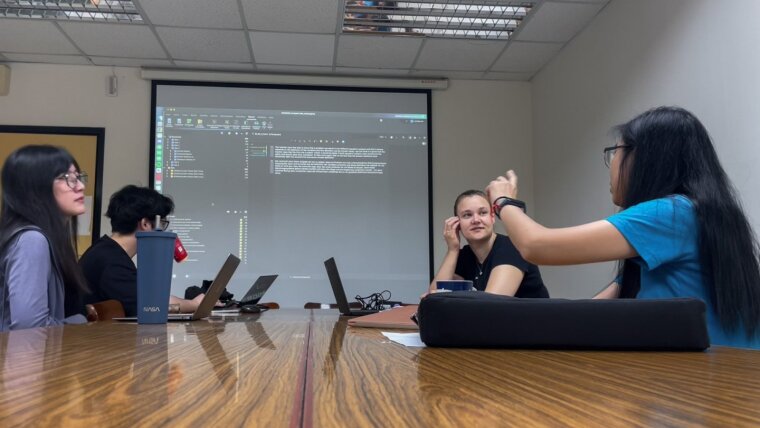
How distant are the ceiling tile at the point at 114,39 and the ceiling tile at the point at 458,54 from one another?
6.32 ft

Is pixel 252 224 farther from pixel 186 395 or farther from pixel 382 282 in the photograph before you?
pixel 186 395

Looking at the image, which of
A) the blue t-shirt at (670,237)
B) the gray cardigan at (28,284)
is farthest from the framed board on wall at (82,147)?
the blue t-shirt at (670,237)

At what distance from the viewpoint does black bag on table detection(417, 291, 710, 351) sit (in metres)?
0.72

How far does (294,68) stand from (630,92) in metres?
2.45

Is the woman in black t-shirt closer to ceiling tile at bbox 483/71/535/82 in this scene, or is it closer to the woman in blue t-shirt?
the woman in blue t-shirt

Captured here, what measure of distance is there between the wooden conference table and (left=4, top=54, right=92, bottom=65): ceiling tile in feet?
13.7

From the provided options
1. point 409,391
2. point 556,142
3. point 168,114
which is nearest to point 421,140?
point 556,142

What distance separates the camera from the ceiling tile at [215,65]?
4336mm

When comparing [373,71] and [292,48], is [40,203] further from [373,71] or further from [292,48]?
[373,71]

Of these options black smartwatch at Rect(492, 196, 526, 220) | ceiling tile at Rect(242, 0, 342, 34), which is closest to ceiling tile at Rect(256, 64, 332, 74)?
ceiling tile at Rect(242, 0, 342, 34)

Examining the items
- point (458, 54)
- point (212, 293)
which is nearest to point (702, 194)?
point (212, 293)

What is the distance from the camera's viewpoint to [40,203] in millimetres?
1778

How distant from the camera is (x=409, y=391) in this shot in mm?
435

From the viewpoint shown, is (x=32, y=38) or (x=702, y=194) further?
(x=32, y=38)
